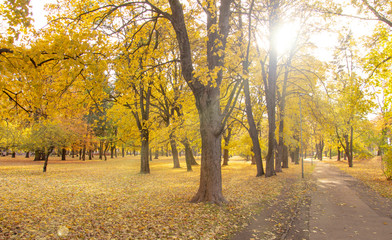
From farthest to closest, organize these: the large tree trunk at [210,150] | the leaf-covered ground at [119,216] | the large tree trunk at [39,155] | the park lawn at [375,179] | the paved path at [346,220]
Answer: the large tree trunk at [39,155] < the park lawn at [375,179] < the large tree trunk at [210,150] < the paved path at [346,220] < the leaf-covered ground at [119,216]

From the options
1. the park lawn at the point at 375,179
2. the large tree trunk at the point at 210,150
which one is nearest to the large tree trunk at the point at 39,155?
the large tree trunk at the point at 210,150

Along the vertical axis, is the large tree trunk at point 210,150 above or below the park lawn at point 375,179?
above

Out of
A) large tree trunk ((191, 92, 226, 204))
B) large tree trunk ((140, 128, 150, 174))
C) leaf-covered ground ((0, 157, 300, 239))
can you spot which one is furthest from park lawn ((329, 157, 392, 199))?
large tree trunk ((140, 128, 150, 174))

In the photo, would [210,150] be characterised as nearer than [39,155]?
Yes

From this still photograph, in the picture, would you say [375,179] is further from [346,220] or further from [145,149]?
[145,149]

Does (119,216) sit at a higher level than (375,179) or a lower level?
higher

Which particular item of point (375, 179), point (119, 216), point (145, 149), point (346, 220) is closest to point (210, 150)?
point (119, 216)

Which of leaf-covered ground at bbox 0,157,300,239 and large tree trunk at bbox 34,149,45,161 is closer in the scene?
leaf-covered ground at bbox 0,157,300,239

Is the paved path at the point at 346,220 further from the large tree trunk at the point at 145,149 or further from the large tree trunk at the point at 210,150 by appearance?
the large tree trunk at the point at 145,149

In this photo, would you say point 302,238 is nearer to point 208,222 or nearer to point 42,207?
point 208,222

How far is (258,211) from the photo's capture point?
7.69 m

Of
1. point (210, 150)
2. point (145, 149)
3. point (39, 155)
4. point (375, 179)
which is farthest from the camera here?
point (39, 155)

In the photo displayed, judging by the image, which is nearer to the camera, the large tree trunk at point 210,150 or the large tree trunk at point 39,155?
the large tree trunk at point 210,150

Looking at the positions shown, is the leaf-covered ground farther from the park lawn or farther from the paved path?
the park lawn
